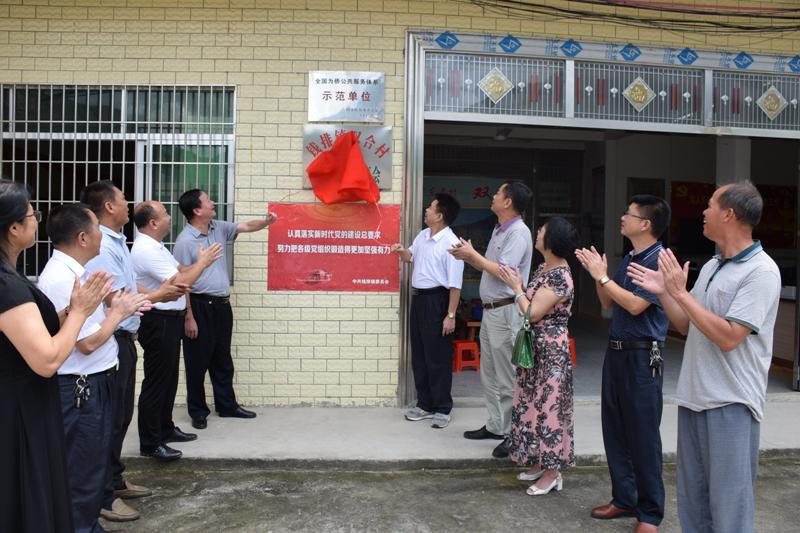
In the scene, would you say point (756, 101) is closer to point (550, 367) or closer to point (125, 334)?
point (550, 367)

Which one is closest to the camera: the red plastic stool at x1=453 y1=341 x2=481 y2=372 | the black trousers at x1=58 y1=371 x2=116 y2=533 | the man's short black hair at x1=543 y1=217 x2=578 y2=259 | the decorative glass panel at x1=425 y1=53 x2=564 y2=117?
the black trousers at x1=58 y1=371 x2=116 y2=533

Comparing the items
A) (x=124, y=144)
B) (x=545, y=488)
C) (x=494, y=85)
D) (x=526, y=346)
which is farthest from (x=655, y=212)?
(x=124, y=144)

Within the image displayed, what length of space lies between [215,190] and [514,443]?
10.8 feet

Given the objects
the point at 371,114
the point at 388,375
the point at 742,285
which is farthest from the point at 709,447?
the point at 371,114

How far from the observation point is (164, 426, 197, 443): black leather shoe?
4.64 meters

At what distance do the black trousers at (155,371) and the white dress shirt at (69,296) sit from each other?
1.21 metres

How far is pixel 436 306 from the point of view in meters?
5.23

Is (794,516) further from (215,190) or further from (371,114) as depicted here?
(215,190)

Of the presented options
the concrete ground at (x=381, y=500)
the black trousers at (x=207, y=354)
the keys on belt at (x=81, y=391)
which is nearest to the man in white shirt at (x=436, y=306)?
the concrete ground at (x=381, y=500)

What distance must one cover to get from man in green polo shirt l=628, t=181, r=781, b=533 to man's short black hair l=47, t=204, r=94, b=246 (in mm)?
2448

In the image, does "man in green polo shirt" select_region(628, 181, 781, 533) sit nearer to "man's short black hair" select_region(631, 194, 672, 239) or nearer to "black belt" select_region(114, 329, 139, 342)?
"man's short black hair" select_region(631, 194, 672, 239)

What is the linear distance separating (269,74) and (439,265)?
2.19 metres

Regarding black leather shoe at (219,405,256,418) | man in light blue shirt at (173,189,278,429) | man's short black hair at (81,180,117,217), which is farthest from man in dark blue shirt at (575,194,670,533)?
black leather shoe at (219,405,256,418)

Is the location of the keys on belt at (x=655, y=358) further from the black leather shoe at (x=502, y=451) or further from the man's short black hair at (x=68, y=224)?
the man's short black hair at (x=68, y=224)
